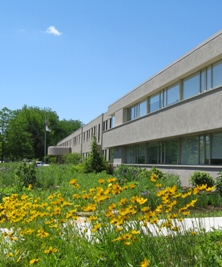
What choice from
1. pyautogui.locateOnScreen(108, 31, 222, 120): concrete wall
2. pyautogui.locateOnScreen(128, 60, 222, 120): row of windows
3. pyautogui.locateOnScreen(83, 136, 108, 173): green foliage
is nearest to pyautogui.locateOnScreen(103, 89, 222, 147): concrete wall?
pyautogui.locateOnScreen(128, 60, 222, 120): row of windows

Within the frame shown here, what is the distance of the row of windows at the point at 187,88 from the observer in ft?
58.9

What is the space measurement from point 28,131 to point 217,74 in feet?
275

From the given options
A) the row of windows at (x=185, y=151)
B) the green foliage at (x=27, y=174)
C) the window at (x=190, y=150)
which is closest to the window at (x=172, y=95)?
the row of windows at (x=185, y=151)

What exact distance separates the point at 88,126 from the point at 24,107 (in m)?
51.9

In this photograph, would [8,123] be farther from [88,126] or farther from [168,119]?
[168,119]

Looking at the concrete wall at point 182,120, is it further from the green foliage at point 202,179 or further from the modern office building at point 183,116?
the green foliage at point 202,179

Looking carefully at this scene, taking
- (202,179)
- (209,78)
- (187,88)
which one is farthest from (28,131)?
(202,179)

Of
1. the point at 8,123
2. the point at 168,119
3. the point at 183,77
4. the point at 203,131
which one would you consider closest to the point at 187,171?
the point at 203,131

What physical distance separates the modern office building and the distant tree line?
142 feet

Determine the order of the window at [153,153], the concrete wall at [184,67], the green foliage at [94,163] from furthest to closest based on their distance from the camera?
the green foliage at [94,163] < the window at [153,153] < the concrete wall at [184,67]

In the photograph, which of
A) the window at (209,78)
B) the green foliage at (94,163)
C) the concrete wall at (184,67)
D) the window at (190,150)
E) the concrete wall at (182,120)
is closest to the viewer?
the concrete wall at (182,120)

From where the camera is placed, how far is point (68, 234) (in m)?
5.25

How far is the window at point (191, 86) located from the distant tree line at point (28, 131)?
5163 cm

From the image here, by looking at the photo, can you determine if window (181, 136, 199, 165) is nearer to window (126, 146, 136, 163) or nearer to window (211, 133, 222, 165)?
window (211, 133, 222, 165)
